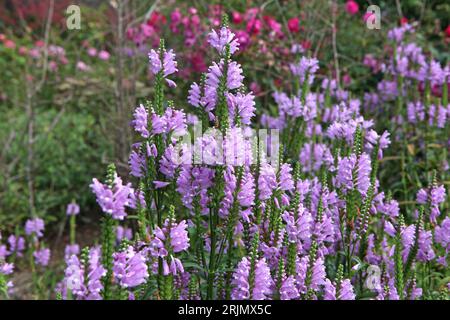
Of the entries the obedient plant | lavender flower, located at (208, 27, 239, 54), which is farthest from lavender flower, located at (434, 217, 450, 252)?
lavender flower, located at (208, 27, 239, 54)

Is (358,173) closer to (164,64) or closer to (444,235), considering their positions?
(444,235)

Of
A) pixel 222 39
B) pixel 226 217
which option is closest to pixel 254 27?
pixel 222 39

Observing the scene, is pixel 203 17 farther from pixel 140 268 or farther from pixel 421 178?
pixel 140 268

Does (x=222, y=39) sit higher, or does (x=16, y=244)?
(x=222, y=39)

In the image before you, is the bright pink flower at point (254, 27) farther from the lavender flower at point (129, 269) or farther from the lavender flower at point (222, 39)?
the lavender flower at point (129, 269)

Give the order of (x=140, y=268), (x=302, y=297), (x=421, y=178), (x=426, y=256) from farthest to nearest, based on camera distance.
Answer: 1. (x=421, y=178)
2. (x=426, y=256)
3. (x=302, y=297)
4. (x=140, y=268)

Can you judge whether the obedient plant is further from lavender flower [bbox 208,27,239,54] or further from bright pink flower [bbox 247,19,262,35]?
bright pink flower [bbox 247,19,262,35]

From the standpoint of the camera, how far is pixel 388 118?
4367mm

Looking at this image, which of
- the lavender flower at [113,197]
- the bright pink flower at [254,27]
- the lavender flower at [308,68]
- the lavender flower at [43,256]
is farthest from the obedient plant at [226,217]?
the bright pink flower at [254,27]

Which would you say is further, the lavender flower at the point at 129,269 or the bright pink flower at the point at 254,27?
the bright pink flower at the point at 254,27

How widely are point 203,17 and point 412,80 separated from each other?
6.29ft

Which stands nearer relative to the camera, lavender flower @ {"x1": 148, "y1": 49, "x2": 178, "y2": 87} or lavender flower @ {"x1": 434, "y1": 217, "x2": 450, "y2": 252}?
lavender flower @ {"x1": 148, "y1": 49, "x2": 178, "y2": 87}

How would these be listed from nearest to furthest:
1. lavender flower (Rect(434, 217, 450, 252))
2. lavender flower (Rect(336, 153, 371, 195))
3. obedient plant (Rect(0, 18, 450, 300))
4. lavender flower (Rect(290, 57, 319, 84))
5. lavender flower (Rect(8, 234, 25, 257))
A: obedient plant (Rect(0, 18, 450, 300)), lavender flower (Rect(336, 153, 371, 195)), lavender flower (Rect(434, 217, 450, 252)), lavender flower (Rect(290, 57, 319, 84)), lavender flower (Rect(8, 234, 25, 257))
